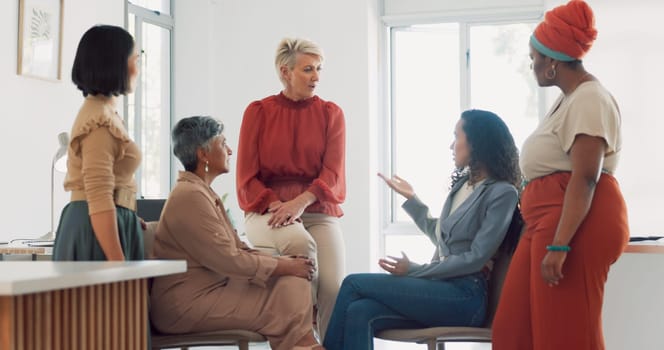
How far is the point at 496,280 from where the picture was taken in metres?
2.98

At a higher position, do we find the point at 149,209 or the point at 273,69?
the point at 273,69

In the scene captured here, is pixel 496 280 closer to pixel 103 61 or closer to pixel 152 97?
pixel 103 61

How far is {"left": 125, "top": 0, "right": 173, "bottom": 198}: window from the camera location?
21.4 ft

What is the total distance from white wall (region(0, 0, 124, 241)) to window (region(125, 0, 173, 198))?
3.60 feet

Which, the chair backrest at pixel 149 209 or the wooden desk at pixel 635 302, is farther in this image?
the chair backrest at pixel 149 209

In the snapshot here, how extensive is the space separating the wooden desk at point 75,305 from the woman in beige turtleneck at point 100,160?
35 centimetres

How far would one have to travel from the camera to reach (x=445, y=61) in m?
7.47

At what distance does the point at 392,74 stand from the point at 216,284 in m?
4.95

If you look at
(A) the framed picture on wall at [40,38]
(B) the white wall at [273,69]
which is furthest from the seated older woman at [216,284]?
(B) the white wall at [273,69]

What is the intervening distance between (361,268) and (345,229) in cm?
35

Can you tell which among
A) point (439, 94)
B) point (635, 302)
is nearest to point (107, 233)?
point (635, 302)

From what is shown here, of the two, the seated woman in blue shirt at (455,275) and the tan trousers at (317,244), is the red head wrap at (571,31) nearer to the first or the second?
the seated woman in blue shirt at (455,275)

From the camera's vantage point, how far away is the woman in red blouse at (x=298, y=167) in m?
3.29

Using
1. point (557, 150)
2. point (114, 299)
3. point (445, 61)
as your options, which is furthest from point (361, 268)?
point (114, 299)
